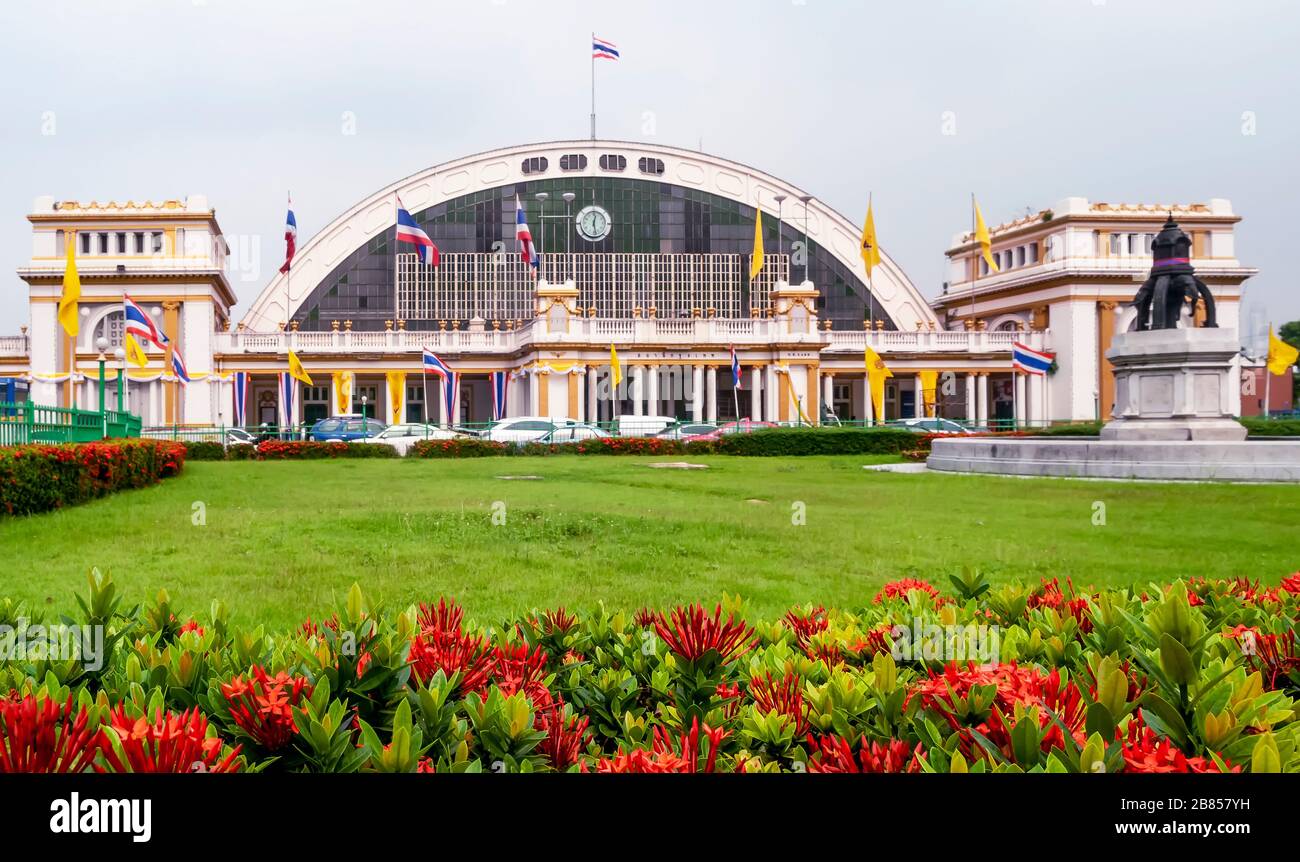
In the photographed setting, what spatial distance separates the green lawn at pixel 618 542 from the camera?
7734 mm

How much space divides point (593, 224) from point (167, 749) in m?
62.4

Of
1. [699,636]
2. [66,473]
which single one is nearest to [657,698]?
[699,636]

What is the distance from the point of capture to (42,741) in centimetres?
197

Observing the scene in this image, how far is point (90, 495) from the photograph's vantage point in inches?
600

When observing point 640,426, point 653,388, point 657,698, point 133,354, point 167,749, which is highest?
point 133,354

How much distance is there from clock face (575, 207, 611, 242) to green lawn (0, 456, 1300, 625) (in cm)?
4649

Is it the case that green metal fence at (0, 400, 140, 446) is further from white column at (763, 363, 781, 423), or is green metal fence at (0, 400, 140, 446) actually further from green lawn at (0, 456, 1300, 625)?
white column at (763, 363, 781, 423)

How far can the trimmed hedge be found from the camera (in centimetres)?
3095

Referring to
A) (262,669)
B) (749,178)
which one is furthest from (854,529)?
(749,178)

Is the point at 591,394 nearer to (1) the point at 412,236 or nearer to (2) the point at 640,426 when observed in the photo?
(2) the point at 640,426

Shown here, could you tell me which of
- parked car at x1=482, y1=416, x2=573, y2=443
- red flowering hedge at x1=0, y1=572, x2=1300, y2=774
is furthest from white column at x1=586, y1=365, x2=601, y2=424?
red flowering hedge at x1=0, y1=572, x2=1300, y2=774

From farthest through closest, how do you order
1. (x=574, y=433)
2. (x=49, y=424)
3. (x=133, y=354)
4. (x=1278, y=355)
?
(x=133, y=354) < (x=1278, y=355) < (x=574, y=433) < (x=49, y=424)

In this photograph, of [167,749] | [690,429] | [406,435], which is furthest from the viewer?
[690,429]
